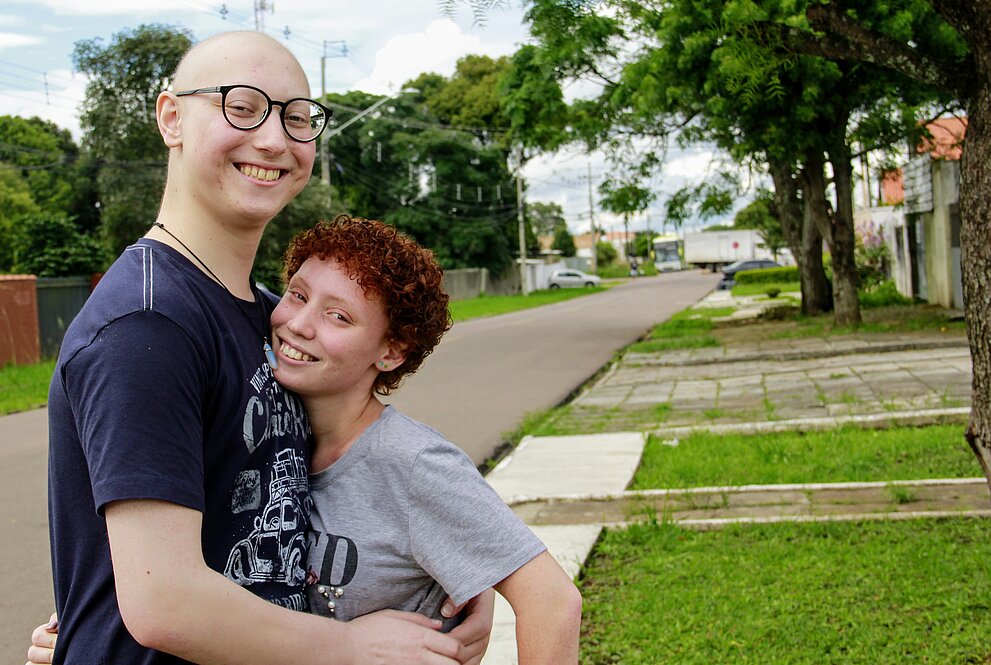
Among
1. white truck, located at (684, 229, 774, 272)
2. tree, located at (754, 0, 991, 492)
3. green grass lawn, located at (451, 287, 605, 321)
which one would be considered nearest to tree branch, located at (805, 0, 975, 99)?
tree, located at (754, 0, 991, 492)

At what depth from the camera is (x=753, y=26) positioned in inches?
199

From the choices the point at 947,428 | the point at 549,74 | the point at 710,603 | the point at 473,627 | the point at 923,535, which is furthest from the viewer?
the point at 549,74

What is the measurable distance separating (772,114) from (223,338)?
587 inches

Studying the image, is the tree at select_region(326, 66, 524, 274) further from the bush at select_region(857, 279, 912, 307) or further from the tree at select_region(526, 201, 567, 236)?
the tree at select_region(526, 201, 567, 236)

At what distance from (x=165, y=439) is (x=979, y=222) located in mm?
3598

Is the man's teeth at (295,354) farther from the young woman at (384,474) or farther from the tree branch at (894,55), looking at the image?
the tree branch at (894,55)

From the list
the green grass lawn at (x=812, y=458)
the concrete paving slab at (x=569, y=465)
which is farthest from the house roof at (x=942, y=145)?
the concrete paving slab at (x=569, y=465)

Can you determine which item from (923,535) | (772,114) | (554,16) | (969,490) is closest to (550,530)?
(923,535)

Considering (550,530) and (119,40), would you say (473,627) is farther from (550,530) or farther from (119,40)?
(119,40)

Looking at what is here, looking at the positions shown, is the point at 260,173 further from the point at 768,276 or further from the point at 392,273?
the point at 768,276

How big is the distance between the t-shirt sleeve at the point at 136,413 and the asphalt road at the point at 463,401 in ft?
12.7

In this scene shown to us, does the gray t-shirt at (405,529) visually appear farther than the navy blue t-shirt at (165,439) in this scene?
Yes

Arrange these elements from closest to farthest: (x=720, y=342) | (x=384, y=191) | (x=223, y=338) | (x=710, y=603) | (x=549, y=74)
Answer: (x=223, y=338), (x=710, y=603), (x=549, y=74), (x=720, y=342), (x=384, y=191)

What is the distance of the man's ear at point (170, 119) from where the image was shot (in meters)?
1.87
